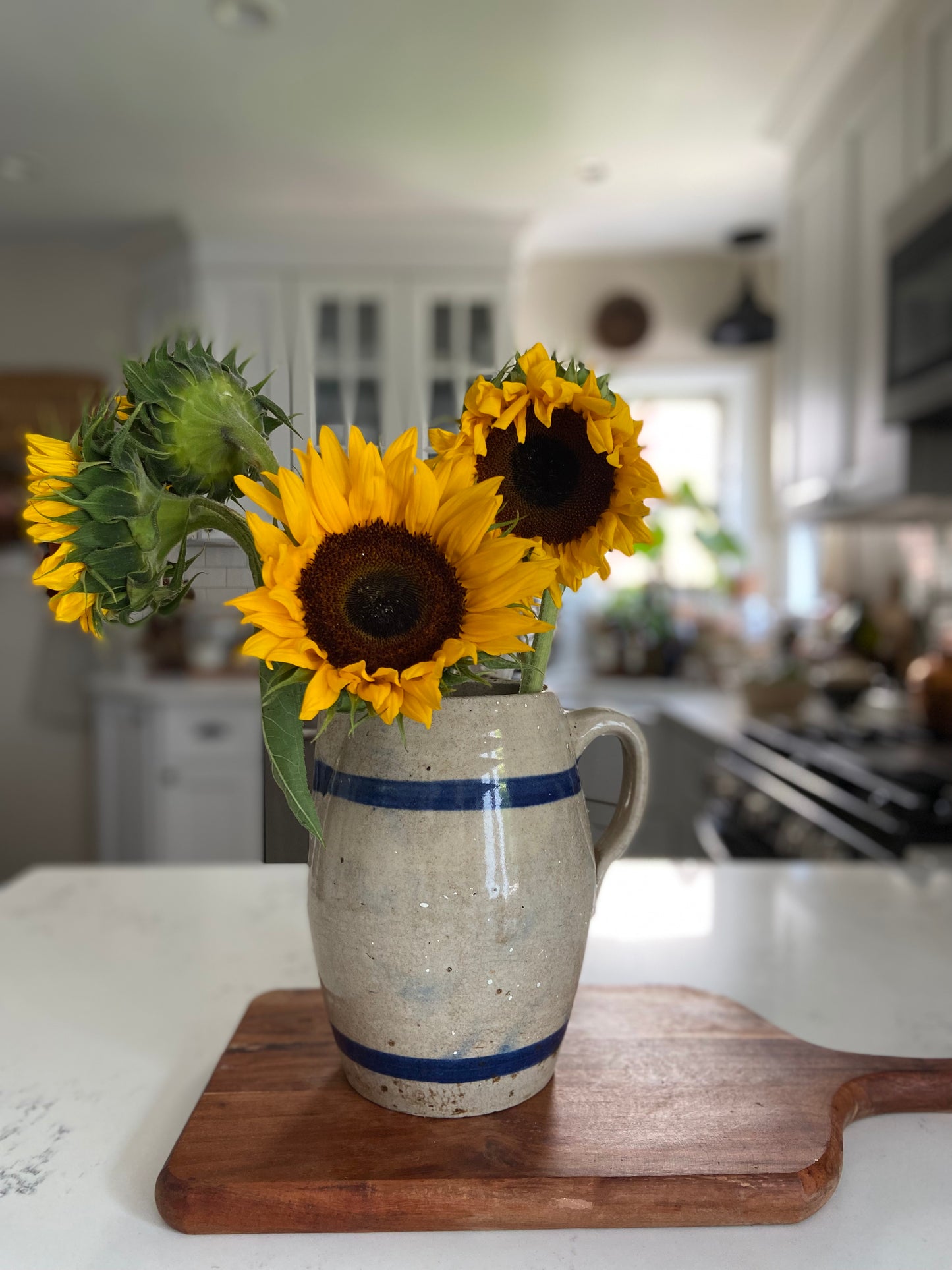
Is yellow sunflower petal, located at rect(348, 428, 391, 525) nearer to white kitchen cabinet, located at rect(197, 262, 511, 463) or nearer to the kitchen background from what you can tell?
the kitchen background

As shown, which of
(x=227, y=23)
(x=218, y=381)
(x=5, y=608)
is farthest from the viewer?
(x=5, y=608)

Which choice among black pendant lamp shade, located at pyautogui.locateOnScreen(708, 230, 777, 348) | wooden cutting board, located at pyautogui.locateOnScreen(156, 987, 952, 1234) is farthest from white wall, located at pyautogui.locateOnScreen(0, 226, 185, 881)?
wooden cutting board, located at pyautogui.locateOnScreen(156, 987, 952, 1234)

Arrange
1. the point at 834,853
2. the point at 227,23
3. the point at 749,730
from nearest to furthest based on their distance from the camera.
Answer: the point at 834,853 → the point at 227,23 → the point at 749,730

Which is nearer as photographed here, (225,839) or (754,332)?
(225,839)

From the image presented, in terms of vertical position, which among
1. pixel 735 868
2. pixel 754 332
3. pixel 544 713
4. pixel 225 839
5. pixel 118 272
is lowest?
pixel 225 839

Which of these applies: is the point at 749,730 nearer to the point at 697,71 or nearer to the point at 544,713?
the point at 697,71

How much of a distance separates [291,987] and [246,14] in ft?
7.32

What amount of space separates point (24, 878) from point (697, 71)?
2437mm

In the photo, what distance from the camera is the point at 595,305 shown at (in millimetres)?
4145

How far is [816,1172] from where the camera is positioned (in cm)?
52

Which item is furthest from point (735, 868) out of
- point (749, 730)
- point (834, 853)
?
point (749, 730)

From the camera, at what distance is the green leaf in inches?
18.9

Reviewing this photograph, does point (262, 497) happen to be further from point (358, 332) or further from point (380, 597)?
point (358, 332)

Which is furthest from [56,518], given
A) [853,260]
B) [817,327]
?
[817,327]
